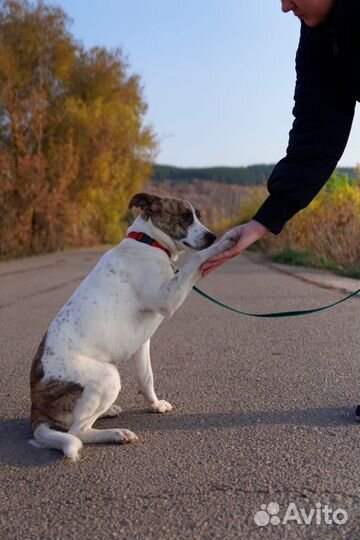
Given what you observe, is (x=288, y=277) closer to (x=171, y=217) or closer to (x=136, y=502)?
(x=171, y=217)

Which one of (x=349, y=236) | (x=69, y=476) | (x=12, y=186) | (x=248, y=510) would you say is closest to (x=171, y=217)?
(x=69, y=476)

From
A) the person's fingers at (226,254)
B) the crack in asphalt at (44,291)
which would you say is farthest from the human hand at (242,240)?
the crack in asphalt at (44,291)

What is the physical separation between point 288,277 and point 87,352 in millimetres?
8255

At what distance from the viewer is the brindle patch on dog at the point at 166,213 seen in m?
4.18

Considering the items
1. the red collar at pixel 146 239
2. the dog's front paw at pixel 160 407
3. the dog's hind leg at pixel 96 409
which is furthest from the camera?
the red collar at pixel 146 239

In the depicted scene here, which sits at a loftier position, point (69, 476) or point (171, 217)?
point (171, 217)

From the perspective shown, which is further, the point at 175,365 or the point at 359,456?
the point at 175,365

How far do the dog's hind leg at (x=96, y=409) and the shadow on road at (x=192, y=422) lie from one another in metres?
0.19

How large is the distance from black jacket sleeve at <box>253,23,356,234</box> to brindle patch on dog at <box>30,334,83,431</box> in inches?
55.8

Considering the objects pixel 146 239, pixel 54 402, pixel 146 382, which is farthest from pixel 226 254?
pixel 54 402

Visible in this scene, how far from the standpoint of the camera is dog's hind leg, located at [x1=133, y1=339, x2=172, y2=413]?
12.7 feet

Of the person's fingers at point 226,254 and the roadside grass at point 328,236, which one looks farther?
the roadside grass at point 328,236

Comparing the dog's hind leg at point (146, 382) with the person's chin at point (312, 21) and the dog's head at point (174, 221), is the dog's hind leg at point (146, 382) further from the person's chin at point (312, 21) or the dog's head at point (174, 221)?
the person's chin at point (312, 21)

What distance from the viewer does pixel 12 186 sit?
20.7m
